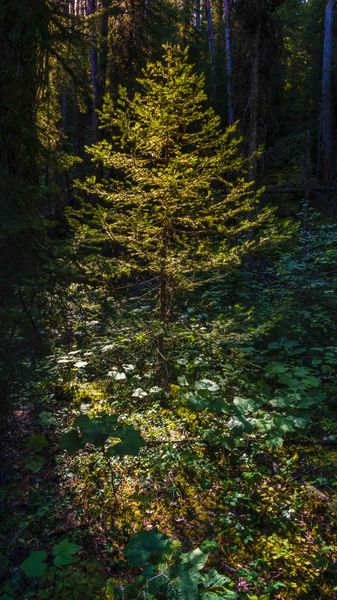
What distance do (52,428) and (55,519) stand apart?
135 cm

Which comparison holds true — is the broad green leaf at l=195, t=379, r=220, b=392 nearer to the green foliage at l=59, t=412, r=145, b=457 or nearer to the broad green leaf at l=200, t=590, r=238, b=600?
the green foliage at l=59, t=412, r=145, b=457

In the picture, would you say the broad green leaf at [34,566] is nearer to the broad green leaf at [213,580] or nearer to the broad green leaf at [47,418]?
the broad green leaf at [213,580]

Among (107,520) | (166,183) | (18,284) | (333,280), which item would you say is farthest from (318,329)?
(18,284)

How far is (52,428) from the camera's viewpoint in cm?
446

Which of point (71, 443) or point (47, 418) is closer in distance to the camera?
point (71, 443)

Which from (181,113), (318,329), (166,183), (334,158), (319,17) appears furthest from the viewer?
(319,17)

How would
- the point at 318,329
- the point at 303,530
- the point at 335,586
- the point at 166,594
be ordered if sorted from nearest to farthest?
the point at 166,594, the point at 335,586, the point at 303,530, the point at 318,329

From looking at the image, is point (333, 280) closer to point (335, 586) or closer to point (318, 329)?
point (318, 329)

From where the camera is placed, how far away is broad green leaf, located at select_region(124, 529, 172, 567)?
93.5 inches

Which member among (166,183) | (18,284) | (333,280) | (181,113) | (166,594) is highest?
(181,113)

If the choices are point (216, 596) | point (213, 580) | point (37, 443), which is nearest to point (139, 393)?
point (37, 443)

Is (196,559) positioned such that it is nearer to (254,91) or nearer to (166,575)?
(166,575)

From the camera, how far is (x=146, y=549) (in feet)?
7.98

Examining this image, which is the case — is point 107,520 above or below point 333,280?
below
